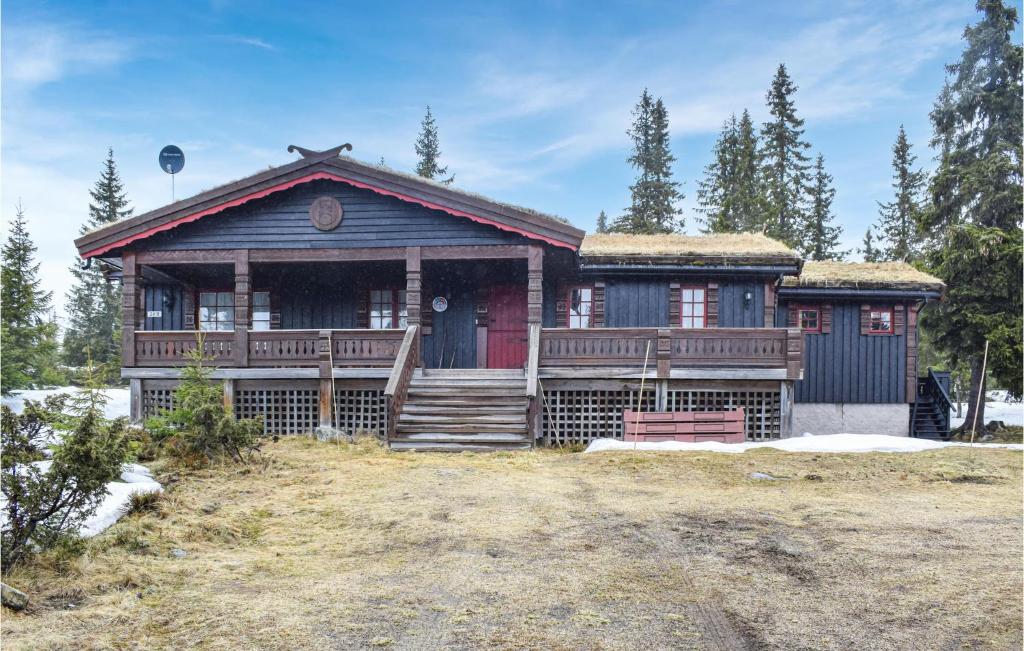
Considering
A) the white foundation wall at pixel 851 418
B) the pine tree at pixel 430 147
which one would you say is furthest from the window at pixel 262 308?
the pine tree at pixel 430 147

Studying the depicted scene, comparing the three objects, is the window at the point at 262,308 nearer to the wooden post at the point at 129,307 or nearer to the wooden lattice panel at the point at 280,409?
the wooden lattice panel at the point at 280,409

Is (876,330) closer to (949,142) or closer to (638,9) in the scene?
(949,142)

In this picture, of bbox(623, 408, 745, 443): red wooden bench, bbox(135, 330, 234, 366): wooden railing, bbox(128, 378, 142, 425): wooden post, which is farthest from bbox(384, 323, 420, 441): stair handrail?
bbox(128, 378, 142, 425): wooden post

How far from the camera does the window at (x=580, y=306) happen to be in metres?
17.6

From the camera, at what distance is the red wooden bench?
1345cm

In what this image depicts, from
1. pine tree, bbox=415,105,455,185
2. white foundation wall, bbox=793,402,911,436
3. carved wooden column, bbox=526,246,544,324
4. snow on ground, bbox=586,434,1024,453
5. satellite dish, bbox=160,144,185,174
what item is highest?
pine tree, bbox=415,105,455,185

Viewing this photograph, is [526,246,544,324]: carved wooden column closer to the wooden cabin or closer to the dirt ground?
the wooden cabin

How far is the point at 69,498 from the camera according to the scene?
5.18 m

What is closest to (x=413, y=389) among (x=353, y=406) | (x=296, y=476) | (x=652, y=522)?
(x=353, y=406)

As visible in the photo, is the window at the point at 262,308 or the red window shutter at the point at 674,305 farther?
the window at the point at 262,308

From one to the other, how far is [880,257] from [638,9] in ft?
95.8

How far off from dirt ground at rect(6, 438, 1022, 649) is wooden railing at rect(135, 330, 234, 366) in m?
6.09

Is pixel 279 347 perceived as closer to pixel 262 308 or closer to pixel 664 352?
pixel 262 308

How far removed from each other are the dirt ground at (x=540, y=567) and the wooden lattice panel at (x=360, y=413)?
468cm
